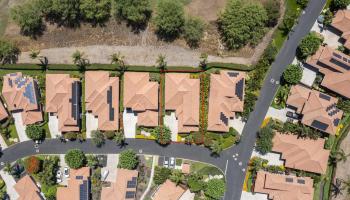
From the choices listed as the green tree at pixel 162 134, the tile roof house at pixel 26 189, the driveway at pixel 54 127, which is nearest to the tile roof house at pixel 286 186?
the green tree at pixel 162 134

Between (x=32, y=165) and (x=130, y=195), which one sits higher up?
(x=32, y=165)

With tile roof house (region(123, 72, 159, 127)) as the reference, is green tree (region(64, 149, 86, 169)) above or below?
below

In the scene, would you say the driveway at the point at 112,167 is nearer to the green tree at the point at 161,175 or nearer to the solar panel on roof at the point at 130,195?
the solar panel on roof at the point at 130,195

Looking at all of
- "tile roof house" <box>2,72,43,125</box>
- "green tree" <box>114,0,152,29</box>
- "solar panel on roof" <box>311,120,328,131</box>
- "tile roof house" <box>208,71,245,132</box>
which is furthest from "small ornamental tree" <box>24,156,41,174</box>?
"solar panel on roof" <box>311,120,328,131</box>

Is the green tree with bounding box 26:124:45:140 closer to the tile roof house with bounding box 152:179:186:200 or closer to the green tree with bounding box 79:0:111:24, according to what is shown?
the green tree with bounding box 79:0:111:24

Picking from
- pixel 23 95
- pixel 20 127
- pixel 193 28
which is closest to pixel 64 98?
pixel 23 95

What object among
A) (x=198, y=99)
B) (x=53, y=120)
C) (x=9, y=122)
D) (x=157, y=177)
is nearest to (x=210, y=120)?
(x=198, y=99)

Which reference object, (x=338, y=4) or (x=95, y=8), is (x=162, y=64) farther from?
(x=338, y=4)
